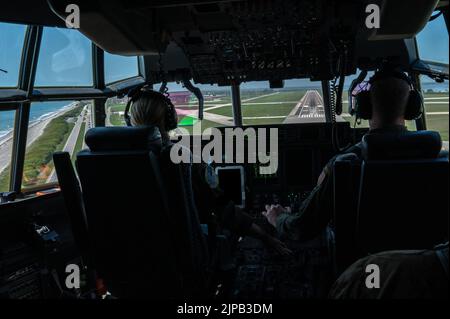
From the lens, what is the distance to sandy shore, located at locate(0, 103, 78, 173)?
2645 millimetres

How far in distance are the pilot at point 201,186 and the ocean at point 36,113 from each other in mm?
1234

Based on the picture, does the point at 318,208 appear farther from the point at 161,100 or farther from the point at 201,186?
the point at 161,100

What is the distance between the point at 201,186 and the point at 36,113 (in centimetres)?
163

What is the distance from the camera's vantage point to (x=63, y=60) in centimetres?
311

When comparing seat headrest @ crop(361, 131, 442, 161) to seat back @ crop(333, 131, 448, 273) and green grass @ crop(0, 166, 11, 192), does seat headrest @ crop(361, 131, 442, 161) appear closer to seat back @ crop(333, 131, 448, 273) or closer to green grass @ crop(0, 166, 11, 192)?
seat back @ crop(333, 131, 448, 273)

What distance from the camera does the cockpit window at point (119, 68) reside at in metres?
3.58

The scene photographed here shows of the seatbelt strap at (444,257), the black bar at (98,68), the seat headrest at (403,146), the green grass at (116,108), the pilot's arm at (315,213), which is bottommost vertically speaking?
the pilot's arm at (315,213)

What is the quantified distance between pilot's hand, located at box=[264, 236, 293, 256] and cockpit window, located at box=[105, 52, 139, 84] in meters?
2.26

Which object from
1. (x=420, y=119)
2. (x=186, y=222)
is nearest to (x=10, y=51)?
(x=186, y=222)

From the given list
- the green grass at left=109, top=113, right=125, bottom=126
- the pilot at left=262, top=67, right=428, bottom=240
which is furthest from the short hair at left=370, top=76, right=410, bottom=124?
the green grass at left=109, top=113, right=125, bottom=126

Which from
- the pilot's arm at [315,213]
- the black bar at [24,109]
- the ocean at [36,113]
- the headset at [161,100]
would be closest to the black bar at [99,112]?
the ocean at [36,113]

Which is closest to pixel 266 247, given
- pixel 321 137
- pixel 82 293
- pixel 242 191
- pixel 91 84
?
pixel 242 191

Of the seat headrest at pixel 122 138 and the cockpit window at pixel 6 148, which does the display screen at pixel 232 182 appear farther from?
the cockpit window at pixel 6 148
